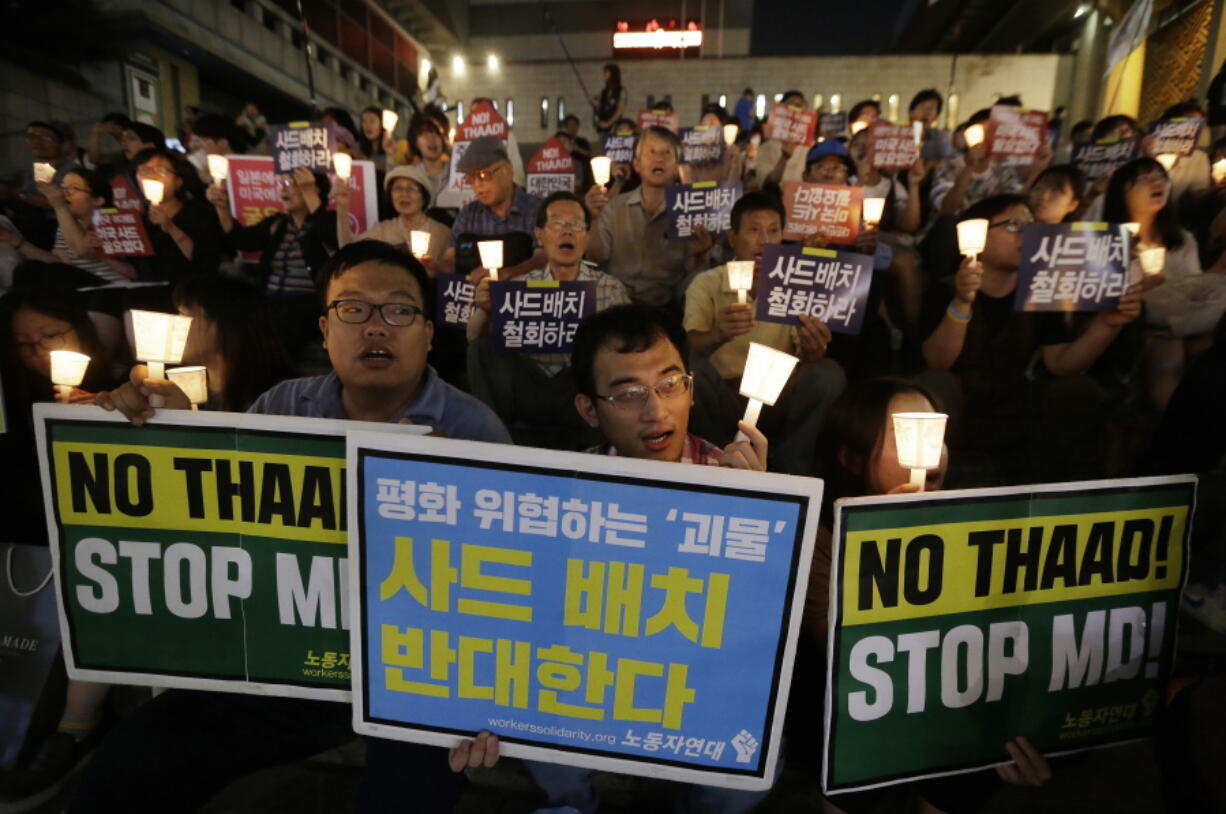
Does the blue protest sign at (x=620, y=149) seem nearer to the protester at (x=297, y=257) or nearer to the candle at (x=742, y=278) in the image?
the protester at (x=297, y=257)

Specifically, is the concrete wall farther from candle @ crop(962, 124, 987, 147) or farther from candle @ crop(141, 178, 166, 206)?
candle @ crop(141, 178, 166, 206)

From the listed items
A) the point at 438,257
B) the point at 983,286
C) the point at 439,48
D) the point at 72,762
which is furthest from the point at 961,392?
the point at 439,48

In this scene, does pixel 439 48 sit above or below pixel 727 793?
above

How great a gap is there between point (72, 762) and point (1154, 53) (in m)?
16.9

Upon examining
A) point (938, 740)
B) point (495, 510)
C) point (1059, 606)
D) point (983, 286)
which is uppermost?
point (983, 286)

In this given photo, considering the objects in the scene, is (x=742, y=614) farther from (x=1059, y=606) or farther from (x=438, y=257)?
(x=438, y=257)

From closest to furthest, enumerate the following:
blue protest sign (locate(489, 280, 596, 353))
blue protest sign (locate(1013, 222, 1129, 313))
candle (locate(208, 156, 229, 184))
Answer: blue protest sign (locate(1013, 222, 1129, 313)) < blue protest sign (locate(489, 280, 596, 353)) < candle (locate(208, 156, 229, 184))

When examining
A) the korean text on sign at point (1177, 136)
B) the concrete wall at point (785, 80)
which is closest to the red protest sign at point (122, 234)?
the korean text on sign at point (1177, 136)

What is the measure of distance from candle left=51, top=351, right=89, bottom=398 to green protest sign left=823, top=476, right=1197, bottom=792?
2190 mm

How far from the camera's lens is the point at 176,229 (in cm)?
Answer: 510

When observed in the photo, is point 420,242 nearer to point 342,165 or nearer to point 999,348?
point 342,165

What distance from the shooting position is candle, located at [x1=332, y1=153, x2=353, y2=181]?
501 cm

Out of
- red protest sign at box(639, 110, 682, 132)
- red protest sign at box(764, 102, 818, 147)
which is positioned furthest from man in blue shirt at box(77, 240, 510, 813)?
red protest sign at box(639, 110, 682, 132)

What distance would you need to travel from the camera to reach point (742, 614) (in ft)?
4.68
